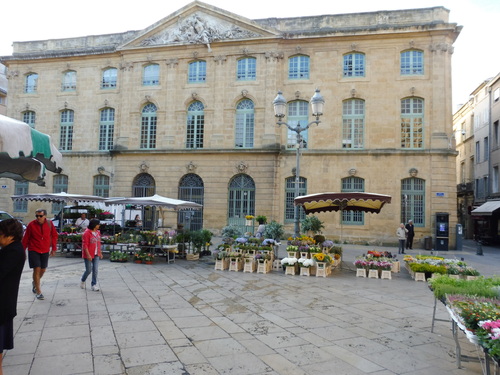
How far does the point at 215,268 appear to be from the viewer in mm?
12547

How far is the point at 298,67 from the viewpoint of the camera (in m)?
24.1

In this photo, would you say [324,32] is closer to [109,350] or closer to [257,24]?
[257,24]

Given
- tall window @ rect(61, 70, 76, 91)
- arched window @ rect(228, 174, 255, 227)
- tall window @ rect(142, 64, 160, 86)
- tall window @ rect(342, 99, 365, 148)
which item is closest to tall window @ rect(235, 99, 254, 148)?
arched window @ rect(228, 174, 255, 227)

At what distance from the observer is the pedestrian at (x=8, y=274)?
3959 millimetres

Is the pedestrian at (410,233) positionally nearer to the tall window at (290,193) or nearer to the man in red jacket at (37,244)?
the tall window at (290,193)

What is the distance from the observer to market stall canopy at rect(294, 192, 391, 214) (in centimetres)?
1295

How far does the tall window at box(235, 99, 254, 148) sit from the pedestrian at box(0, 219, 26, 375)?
20456 millimetres

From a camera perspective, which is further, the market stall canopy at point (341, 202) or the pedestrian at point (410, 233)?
the pedestrian at point (410, 233)

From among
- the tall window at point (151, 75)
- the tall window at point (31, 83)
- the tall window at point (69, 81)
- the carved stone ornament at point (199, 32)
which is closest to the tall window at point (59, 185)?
the tall window at point (69, 81)

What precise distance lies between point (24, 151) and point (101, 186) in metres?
23.6

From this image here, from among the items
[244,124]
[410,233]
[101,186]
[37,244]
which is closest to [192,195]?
[244,124]

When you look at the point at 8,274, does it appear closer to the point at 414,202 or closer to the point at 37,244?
the point at 37,244

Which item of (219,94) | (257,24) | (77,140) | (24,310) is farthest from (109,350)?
(77,140)

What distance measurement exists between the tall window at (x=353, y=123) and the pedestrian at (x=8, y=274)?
20.9 m
